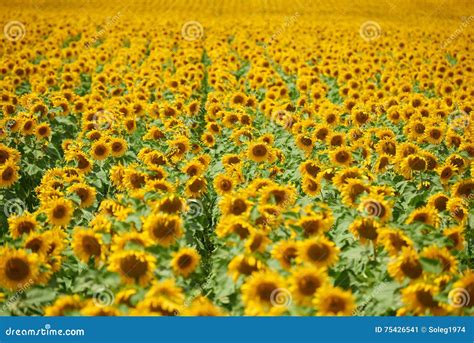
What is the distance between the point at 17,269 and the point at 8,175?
228 cm

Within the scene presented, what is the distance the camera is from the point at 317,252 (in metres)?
3.04

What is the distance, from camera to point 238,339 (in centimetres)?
263

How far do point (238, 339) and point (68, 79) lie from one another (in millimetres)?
7912

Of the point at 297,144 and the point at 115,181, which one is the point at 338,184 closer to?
the point at 297,144

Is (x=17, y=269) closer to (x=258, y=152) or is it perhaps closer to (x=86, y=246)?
(x=86, y=246)

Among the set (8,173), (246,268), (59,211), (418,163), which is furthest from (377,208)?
(8,173)

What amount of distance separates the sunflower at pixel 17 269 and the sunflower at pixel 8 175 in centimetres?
215

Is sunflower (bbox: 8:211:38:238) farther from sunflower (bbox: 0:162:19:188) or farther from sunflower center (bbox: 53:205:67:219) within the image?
sunflower (bbox: 0:162:19:188)

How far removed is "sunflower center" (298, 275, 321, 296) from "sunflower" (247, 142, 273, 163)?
8.61 ft

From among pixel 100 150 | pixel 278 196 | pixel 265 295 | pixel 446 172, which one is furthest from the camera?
pixel 100 150

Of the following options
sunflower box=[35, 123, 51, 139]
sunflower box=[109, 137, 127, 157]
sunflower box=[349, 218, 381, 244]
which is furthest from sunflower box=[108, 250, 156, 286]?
sunflower box=[35, 123, 51, 139]

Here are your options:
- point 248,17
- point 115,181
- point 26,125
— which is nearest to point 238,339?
point 115,181

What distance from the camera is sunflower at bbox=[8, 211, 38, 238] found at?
11.7ft

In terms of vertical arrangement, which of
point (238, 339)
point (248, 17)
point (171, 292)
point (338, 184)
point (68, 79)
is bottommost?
point (238, 339)
